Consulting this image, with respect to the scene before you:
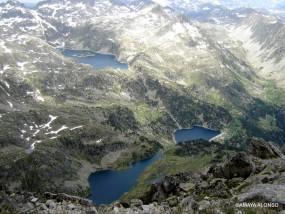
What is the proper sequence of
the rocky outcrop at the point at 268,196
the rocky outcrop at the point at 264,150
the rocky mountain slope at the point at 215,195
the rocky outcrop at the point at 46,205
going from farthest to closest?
the rocky outcrop at the point at 264,150, the rocky outcrop at the point at 46,205, the rocky mountain slope at the point at 215,195, the rocky outcrop at the point at 268,196

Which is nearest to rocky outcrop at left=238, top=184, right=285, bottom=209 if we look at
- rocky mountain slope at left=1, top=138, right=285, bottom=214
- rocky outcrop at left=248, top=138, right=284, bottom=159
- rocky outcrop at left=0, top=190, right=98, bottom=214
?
rocky mountain slope at left=1, top=138, right=285, bottom=214

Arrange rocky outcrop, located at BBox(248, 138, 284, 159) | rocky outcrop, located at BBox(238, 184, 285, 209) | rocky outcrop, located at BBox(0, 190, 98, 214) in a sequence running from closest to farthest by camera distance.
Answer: rocky outcrop, located at BBox(238, 184, 285, 209) → rocky outcrop, located at BBox(0, 190, 98, 214) → rocky outcrop, located at BBox(248, 138, 284, 159)

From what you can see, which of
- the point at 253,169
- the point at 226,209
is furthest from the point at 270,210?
the point at 253,169

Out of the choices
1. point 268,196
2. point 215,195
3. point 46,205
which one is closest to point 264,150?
point 215,195

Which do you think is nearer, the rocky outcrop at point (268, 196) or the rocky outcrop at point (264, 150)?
the rocky outcrop at point (268, 196)

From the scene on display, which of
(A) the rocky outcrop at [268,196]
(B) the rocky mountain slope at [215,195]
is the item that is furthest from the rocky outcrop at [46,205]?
(A) the rocky outcrop at [268,196]

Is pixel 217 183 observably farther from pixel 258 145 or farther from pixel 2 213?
pixel 2 213

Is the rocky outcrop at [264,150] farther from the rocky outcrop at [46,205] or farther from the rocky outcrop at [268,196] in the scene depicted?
the rocky outcrop at [46,205]

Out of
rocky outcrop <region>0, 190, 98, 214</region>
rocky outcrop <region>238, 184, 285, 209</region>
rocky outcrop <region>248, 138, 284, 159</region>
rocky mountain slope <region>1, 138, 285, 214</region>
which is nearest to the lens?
rocky outcrop <region>238, 184, 285, 209</region>

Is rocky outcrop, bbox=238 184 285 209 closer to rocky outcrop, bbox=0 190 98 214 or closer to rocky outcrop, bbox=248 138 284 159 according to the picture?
rocky outcrop, bbox=0 190 98 214
